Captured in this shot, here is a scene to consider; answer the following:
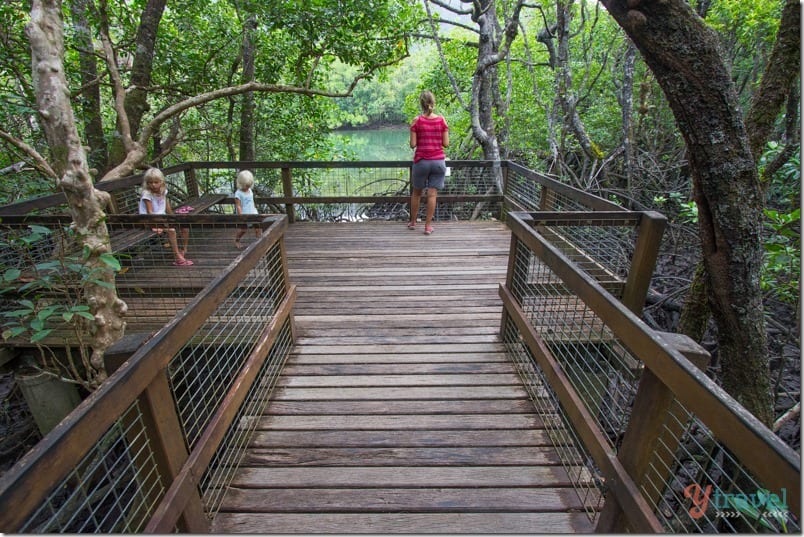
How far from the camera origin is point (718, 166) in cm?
235

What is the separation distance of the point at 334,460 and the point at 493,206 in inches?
228

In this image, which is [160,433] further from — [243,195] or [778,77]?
[778,77]

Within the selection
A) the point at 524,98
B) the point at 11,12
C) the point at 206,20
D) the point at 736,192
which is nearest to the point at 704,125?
the point at 736,192

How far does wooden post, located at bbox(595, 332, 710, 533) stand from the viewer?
4.36 ft

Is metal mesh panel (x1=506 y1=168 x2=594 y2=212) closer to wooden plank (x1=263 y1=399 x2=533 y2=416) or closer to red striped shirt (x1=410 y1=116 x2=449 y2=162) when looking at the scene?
red striped shirt (x1=410 y1=116 x2=449 y2=162)

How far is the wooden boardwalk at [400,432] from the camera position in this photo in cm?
184

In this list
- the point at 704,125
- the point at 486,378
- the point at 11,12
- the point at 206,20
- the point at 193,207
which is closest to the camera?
the point at 704,125

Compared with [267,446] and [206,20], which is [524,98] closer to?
[206,20]

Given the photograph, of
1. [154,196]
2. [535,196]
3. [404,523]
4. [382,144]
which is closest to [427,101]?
[535,196]

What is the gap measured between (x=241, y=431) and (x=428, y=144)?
3.78 meters

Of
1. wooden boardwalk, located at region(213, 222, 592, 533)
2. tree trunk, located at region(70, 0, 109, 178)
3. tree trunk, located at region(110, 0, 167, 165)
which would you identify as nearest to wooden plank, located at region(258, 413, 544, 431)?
wooden boardwalk, located at region(213, 222, 592, 533)

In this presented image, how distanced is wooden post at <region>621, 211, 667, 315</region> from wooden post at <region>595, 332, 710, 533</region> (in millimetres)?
1582

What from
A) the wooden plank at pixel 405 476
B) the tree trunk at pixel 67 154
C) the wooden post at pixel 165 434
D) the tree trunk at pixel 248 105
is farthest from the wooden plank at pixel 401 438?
the tree trunk at pixel 248 105

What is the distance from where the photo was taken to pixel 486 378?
2787mm
